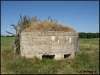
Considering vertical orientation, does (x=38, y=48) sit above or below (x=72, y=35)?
below

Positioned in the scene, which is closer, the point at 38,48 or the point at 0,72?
the point at 0,72

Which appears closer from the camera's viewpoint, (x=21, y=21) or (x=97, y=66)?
(x=97, y=66)

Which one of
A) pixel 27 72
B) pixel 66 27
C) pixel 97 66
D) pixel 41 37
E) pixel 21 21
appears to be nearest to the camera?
pixel 27 72

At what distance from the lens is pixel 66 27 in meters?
14.5

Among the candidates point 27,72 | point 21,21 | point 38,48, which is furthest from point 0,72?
point 21,21

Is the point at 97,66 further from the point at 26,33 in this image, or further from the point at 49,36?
the point at 26,33

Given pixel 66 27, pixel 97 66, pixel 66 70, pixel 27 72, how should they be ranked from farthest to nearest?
pixel 66 27, pixel 97 66, pixel 66 70, pixel 27 72

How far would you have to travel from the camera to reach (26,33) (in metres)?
12.7

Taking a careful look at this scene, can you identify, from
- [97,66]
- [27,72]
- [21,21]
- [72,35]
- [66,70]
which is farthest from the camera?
[21,21]

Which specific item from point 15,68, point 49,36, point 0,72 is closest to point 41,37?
point 49,36

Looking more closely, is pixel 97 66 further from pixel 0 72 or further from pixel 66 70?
pixel 0 72

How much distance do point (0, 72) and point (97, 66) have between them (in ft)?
19.1

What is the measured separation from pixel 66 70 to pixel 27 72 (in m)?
2.29

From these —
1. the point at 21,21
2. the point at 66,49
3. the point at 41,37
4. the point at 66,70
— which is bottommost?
the point at 66,70
